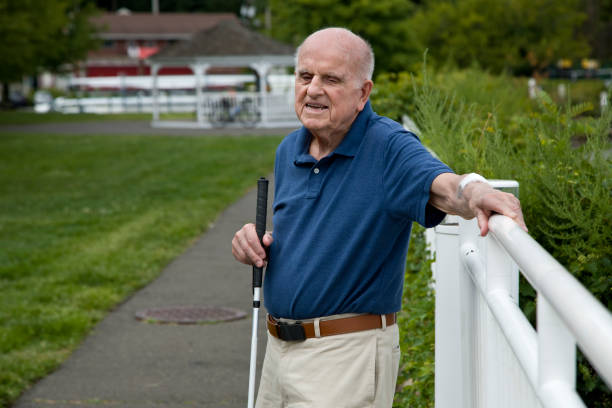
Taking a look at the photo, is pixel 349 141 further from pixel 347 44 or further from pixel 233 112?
pixel 233 112

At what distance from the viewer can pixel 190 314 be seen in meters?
7.65

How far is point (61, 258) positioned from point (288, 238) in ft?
Result: 23.8

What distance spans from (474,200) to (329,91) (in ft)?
2.45

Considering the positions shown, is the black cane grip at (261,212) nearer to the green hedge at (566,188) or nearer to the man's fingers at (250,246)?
the man's fingers at (250,246)

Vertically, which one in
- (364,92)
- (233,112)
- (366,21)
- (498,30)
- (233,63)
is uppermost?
(364,92)

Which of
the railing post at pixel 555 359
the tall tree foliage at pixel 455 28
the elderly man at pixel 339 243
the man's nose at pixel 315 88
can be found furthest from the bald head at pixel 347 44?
the tall tree foliage at pixel 455 28

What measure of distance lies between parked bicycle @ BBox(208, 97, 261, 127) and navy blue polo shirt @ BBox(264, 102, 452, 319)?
105 feet

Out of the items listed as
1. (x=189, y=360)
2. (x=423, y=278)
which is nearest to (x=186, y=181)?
(x=189, y=360)

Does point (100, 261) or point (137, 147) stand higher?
point (100, 261)

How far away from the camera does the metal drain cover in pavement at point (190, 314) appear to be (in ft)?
24.3

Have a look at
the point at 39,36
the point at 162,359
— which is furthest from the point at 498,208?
the point at 39,36

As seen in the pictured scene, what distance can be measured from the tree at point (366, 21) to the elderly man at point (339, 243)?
80.1ft

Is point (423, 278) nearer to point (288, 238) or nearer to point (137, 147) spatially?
point (288, 238)

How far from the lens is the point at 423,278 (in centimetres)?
544
